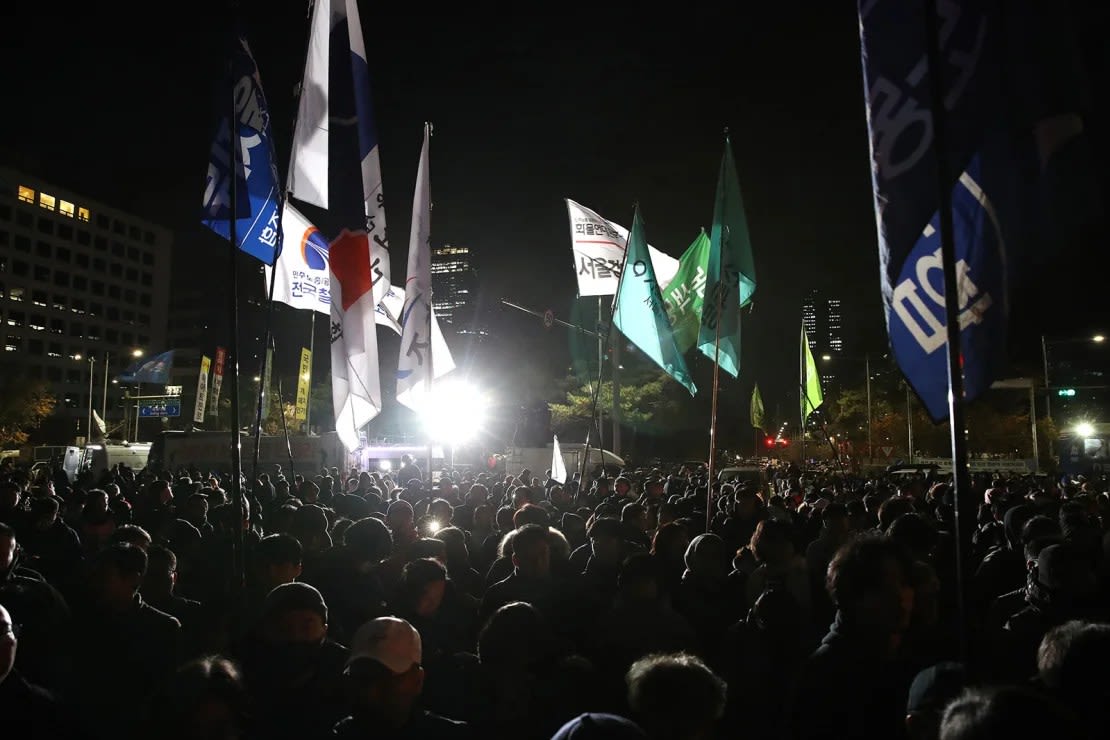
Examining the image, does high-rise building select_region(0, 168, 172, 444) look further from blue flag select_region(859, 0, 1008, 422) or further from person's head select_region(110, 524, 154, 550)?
blue flag select_region(859, 0, 1008, 422)

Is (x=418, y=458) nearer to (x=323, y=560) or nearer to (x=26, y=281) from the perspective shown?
(x=323, y=560)

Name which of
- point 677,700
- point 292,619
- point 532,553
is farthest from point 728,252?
point 677,700

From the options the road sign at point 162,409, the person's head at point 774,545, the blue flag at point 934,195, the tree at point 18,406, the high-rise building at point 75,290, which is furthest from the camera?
the high-rise building at point 75,290

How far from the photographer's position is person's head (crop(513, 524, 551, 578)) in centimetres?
522

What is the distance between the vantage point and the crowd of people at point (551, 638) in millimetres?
2650

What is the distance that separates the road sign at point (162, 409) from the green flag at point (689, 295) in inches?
1378

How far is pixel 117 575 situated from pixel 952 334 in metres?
4.46

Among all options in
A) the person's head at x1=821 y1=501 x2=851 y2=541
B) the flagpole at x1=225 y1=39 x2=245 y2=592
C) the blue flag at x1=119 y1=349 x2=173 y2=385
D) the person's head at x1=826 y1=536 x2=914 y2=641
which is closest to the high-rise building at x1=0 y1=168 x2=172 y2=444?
the blue flag at x1=119 y1=349 x2=173 y2=385

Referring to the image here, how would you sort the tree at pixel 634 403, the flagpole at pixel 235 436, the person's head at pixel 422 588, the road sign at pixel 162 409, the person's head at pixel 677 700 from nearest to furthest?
the person's head at pixel 677 700 → the person's head at pixel 422 588 → the flagpole at pixel 235 436 → the road sign at pixel 162 409 → the tree at pixel 634 403

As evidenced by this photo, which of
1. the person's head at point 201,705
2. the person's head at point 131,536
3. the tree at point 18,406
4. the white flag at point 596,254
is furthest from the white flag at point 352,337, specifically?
the tree at point 18,406

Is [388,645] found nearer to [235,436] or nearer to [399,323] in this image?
[235,436]

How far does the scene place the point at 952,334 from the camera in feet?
10.5

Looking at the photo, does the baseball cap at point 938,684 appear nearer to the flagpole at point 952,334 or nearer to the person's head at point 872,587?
the flagpole at point 952,334

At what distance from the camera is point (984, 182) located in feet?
12.0
